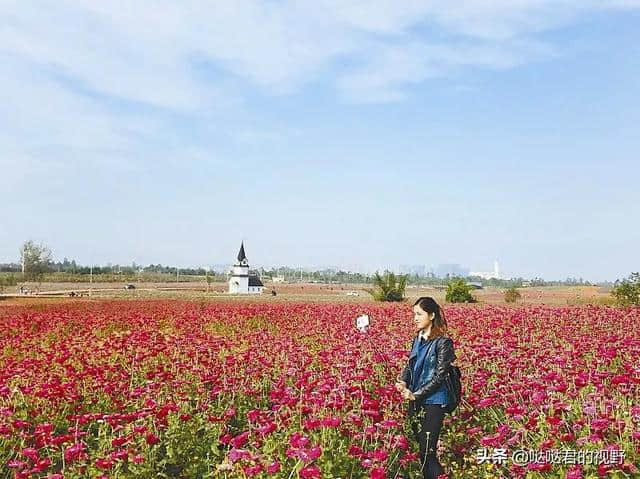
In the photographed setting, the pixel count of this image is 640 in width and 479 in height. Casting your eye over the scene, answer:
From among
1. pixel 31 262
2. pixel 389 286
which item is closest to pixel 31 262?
pixel 31 262

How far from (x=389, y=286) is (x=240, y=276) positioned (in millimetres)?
31368

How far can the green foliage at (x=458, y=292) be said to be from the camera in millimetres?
25766

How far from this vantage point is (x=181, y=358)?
7.39m

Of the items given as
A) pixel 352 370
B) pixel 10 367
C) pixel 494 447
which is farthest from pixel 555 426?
pixel 10 367

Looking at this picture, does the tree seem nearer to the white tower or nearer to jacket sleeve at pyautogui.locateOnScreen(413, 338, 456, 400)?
the white tower

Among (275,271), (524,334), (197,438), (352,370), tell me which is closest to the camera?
(197,438)

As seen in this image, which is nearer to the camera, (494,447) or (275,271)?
(494,447)

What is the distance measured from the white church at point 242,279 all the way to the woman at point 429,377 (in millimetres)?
51425

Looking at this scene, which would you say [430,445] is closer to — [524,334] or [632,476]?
[632,476]

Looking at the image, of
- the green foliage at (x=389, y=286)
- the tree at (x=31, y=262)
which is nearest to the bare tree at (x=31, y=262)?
the tree at (x=31, y=262)

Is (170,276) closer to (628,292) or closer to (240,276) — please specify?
(240,276)

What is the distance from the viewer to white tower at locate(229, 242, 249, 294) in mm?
55897

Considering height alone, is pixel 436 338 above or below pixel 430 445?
above

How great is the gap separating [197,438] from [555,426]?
2636mm
